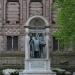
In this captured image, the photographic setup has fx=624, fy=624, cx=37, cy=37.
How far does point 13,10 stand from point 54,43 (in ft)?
18.0

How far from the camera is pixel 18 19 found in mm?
64875

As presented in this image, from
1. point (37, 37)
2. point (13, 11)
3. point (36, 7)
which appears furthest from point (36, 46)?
point (36, 7)

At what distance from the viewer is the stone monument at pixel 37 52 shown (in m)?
45.7

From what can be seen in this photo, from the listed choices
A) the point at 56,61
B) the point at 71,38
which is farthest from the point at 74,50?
the point at 71,38

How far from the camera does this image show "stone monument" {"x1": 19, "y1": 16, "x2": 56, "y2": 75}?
45.7 metres

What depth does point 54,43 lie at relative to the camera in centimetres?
6444

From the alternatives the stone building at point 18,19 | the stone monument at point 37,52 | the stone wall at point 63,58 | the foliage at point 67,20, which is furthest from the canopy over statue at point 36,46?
the stone building at point 18,19

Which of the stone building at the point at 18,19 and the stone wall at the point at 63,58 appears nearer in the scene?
the stone wall at the point at 63,58

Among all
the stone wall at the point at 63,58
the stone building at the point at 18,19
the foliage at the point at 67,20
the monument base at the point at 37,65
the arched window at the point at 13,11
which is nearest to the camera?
the monument base at the point at 37,65

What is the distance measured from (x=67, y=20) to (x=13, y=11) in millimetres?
14276

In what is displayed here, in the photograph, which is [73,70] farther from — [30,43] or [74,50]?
[30,43]

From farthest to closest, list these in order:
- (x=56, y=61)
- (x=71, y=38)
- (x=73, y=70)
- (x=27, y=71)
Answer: (x=56, y=61), (x=73, y=70), (x=71, y=38), (x=27, y=71)

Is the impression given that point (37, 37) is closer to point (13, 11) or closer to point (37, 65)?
point (37, 65)

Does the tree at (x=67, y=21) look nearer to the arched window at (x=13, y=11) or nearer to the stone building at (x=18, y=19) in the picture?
the stone building at (x=18, y=19)
